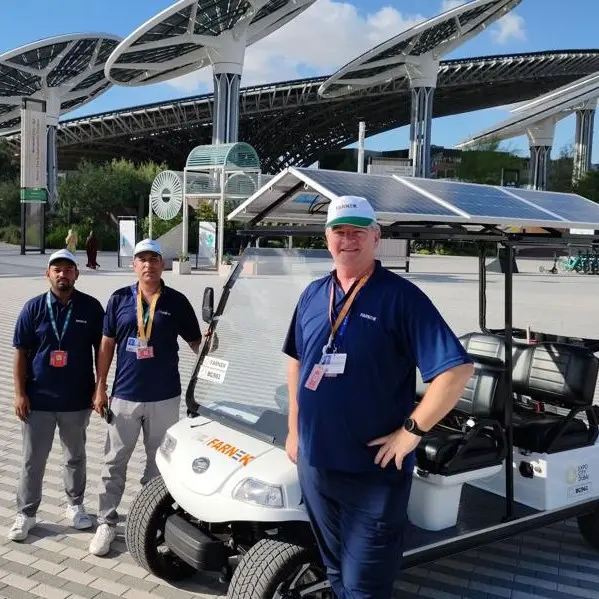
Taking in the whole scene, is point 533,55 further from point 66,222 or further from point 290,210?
point 290,210

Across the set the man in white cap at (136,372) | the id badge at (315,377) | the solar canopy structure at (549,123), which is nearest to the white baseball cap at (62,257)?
the man in white cap at (136,372)

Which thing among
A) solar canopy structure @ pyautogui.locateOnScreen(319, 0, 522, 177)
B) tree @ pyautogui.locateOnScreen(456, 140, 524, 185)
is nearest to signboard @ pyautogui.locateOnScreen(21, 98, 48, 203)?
solar canopy structure @ pyautogui.locateOnScreen(319, 0, 522, 177)

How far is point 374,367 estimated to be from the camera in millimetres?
2359

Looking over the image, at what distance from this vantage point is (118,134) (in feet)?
241

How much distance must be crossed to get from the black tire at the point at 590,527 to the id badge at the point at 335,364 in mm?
2439

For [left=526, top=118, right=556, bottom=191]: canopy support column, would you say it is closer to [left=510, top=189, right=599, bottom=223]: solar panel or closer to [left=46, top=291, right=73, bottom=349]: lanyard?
[left=510, top=189, right=599, bottom=223]: solar panel

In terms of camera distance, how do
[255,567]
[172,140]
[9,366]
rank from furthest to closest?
[172,140]
[9,366]
[255,567]

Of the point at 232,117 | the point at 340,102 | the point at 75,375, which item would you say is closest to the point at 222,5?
the point at 232,117

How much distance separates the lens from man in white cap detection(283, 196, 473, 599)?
7.69 ft

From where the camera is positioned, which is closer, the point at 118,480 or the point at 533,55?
the point at 118,480

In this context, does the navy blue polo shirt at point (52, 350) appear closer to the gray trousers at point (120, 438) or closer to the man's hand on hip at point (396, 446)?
the gray trousers at point (120, 438)

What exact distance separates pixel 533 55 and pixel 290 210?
241 feet

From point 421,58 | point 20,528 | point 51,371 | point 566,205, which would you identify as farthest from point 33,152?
point 566,205

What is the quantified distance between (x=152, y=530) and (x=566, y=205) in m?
3.04
